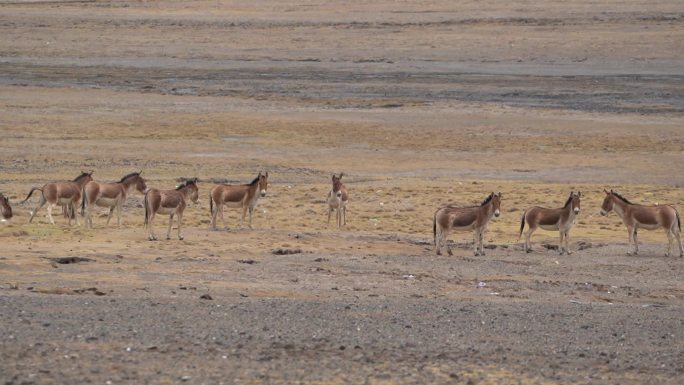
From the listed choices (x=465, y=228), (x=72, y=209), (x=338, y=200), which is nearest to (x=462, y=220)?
(x=465, y=228)

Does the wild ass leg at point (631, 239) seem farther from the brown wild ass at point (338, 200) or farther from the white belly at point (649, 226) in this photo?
the brown wild ass at point (338, 200)

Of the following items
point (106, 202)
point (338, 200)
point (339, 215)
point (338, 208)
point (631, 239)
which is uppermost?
point (106, 202)

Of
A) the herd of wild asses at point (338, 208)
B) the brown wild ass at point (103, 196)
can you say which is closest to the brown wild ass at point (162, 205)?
the herd of wild asses at point (338, 208)

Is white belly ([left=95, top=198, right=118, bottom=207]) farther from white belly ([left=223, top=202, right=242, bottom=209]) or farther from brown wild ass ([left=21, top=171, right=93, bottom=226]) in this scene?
white belly ([left=223, top=202, right=242, bottom=209])

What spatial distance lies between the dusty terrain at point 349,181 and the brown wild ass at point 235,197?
0.56 metres

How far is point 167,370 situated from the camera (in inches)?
486

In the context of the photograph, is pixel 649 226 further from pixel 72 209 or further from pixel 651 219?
pixel 72 209

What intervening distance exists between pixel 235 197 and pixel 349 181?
674cm

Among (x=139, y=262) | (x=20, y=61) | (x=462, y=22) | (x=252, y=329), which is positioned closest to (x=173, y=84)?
(x=20, y=61)

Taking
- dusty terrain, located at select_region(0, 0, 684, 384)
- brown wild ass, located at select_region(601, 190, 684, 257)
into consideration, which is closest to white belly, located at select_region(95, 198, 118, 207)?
dusty terrain, located at select_region(0, 0, 684, 384)

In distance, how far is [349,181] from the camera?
2928 centimetres

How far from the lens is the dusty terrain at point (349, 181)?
1341 centimetres

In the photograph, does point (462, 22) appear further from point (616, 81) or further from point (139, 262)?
point (139, 262)

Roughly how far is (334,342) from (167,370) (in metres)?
1.97
